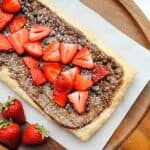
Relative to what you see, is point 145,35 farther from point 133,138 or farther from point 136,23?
point 133,138

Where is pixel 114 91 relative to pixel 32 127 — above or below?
above

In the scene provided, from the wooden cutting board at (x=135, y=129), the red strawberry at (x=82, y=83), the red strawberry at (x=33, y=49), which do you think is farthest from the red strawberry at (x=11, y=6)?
the wooden cutting board at (x=135, y=129)

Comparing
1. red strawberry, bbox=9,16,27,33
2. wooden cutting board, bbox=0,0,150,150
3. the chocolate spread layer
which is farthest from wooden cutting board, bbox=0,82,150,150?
red strawberry, bbox=9,16,27,33

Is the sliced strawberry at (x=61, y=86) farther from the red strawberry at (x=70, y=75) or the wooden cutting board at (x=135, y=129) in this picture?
the wooden cutting board at (x=135, y=129)

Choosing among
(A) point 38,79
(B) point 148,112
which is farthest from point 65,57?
(B) point 148,112

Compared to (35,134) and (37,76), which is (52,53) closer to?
(37,76)

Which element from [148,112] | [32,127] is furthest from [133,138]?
[32,127]
